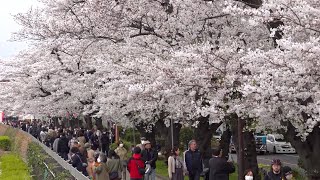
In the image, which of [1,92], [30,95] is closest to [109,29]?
[30,95]

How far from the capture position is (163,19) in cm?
1528

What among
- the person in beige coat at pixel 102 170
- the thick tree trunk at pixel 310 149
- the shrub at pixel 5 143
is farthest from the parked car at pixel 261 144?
the person in beige coat at pixel 102 170

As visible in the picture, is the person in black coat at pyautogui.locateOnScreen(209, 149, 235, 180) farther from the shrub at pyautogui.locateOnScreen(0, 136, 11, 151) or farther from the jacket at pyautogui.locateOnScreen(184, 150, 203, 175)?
the shrub at pyautogui.locateOnScreen(0, 136, 11, 151)

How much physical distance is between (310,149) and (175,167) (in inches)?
132

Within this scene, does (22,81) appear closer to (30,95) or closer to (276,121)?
(30,95)

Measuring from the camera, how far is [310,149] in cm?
1160

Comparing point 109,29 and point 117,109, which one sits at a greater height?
point 109,29

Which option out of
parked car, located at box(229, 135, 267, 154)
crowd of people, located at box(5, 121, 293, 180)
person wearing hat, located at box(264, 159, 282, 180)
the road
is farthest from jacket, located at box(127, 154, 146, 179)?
parked car, located at box(229, 135, 267, 154)

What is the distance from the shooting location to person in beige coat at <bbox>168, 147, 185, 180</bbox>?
490 inches

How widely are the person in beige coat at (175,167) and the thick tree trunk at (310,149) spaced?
9.41ft

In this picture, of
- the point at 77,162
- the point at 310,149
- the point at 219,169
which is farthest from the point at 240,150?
the point at 77,162

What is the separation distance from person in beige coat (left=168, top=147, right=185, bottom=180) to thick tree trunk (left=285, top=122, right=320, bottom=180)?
2.87m

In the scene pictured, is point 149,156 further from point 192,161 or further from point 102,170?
point 102,170

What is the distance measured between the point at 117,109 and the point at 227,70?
27.7 ft
